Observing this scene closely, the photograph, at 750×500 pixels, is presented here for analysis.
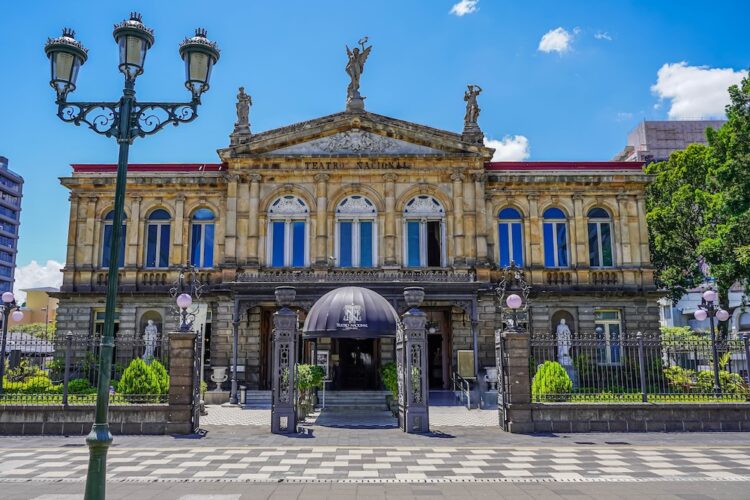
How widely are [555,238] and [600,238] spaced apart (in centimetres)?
234

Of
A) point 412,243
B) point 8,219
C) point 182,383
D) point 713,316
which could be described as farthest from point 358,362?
point 8,219

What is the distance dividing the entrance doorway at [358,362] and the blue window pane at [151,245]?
34.7ft

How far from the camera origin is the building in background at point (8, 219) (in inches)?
3679

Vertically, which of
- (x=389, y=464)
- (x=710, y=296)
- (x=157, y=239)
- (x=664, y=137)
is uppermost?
(x=664, y=137)

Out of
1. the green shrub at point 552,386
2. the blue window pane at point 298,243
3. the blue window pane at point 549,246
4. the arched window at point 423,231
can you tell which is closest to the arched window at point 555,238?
the blue window pane at point 549,246

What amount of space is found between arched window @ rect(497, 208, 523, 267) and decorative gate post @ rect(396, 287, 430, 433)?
45.0 ft

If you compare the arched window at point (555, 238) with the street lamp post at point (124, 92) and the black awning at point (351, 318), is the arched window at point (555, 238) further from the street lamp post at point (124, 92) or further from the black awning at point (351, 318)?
the street lamp post at point (124, 92)

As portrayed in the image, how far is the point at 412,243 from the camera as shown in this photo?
29594 millimetres

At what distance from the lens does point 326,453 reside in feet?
43.9

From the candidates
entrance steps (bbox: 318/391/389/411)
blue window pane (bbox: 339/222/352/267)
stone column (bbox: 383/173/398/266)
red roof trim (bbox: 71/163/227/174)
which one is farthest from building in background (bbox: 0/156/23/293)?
entrance steps (bbox: 318/391/389/411)

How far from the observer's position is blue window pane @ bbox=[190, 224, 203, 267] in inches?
1196

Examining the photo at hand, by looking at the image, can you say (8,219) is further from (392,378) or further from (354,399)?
(392,378)

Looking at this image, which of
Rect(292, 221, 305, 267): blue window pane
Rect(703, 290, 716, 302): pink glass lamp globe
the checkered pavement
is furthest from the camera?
Rect(292, 221, 305, 267): blue window pane

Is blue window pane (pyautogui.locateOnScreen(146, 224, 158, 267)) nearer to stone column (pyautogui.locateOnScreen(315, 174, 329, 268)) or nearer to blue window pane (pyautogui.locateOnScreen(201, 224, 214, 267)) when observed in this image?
blue window pane (pyautogui.locateOnScreen(201, 224, 214, 267))
